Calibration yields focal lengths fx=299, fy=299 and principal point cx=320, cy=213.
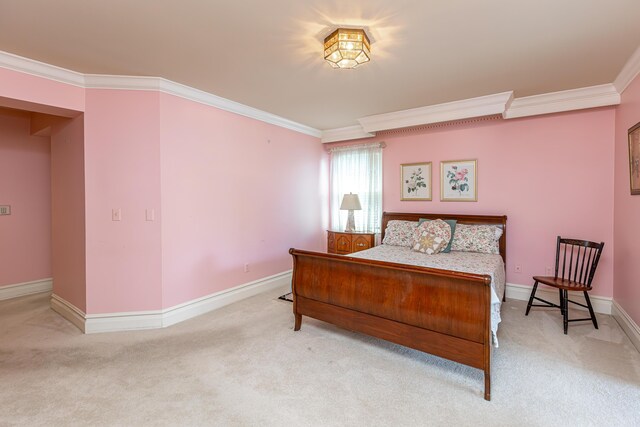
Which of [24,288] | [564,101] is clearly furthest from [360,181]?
[24,288]

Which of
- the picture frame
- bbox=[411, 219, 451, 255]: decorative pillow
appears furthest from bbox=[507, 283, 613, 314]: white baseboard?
the picture frame

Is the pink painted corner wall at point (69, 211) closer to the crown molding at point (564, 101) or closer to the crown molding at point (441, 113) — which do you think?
the crown molding at point (441, 113)

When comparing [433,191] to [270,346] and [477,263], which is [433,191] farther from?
[270,346]

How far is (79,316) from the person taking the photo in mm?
3150

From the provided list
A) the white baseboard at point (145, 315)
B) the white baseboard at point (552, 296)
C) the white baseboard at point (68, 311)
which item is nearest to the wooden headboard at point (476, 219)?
the white baseboard at point (552, 296)

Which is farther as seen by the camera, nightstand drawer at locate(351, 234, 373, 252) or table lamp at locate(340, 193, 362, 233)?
table lamp at locate(340, 193, 362, 233)

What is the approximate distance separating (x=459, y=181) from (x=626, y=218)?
1.74 meters

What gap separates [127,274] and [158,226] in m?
0.58

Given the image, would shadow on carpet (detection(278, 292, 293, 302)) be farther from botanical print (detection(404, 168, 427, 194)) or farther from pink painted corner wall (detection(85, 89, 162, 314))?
botanical print (detection(404, 168, 427, 194))

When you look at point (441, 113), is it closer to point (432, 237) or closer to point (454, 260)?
point (432, 237)

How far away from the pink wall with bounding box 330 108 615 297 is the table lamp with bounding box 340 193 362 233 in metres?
1.17

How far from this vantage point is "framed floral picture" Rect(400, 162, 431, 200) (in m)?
4.52

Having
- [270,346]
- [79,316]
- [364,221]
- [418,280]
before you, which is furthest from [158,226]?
[364,221]

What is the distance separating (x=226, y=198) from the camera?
3.85 m
